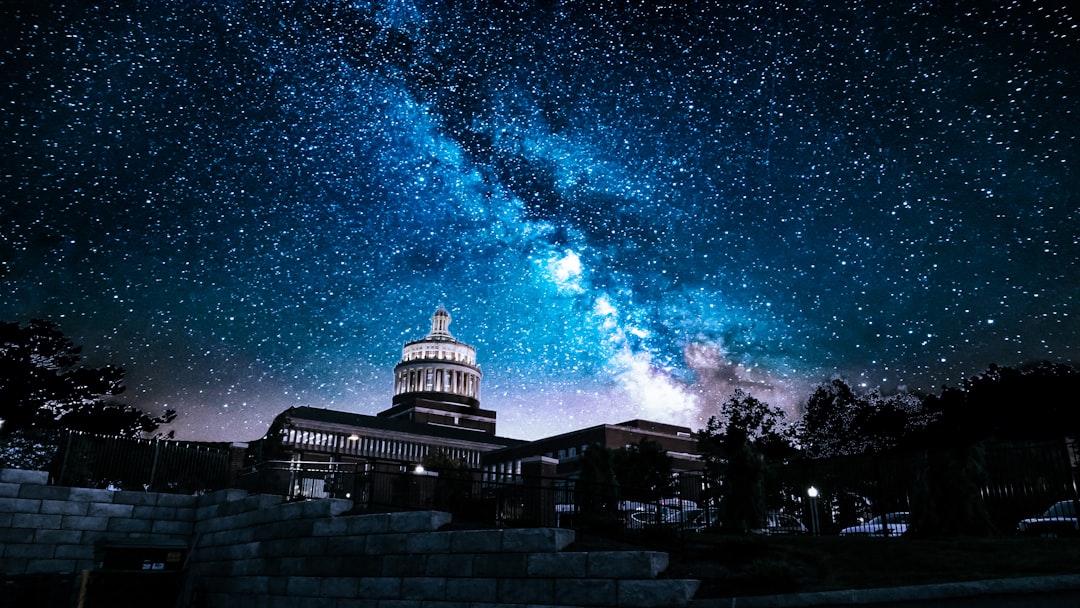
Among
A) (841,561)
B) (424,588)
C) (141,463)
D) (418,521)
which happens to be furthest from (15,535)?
(841,561)

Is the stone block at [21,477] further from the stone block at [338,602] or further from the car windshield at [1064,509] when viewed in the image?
the car windshield at [1064,509]

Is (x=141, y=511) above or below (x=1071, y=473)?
below

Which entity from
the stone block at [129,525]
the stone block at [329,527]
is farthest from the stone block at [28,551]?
the stone block at [329,527]

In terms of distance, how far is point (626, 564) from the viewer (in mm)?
12398

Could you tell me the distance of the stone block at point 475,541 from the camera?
47.2 ft

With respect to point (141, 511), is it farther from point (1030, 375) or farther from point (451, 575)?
point (1030, 375)

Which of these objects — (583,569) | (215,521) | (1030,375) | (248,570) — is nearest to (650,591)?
(583,569)

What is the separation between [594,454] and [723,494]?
1834 cm

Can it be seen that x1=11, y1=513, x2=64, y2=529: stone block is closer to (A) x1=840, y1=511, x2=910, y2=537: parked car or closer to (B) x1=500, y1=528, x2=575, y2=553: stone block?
(B) x1=500, y1=528, x2=575, y2=553: stone block

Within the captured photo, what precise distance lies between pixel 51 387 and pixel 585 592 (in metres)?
53.7

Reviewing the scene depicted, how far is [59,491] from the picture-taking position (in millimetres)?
23094

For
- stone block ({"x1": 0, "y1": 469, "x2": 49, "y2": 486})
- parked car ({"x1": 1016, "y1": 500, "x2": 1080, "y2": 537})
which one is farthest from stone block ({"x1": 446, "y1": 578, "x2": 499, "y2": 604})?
stone block ({"x1": 0, "y1": 469, "x2": 49, "y2": 486})

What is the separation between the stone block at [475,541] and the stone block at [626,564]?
2.46m

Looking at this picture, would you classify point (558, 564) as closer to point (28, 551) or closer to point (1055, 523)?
point (1055, 523)
